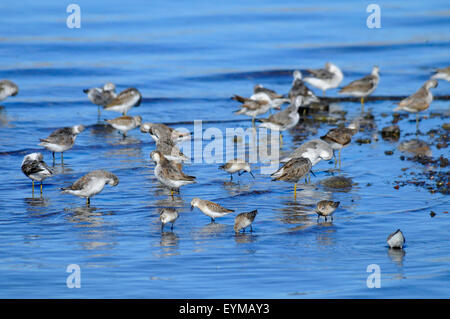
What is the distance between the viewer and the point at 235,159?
13641mm

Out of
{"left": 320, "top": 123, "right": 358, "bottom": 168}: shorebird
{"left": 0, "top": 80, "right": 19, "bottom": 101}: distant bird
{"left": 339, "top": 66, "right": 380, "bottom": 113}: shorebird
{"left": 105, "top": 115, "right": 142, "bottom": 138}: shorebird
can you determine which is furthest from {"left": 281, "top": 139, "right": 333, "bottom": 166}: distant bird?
{"left": 0, "top": 80, "right": 19, "bottom": 101}: distant bird

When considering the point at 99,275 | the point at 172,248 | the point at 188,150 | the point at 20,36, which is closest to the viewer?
the point at 99,275

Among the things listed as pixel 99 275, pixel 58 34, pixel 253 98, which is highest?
pixel 58 34

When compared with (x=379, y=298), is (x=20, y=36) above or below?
above

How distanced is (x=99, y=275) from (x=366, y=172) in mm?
6858

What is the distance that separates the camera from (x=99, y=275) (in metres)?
8.66

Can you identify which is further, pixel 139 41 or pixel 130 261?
pixel 139 41

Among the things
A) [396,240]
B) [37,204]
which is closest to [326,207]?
[396,240]

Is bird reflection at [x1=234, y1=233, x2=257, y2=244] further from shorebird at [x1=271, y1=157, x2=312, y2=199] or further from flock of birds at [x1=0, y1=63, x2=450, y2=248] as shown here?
shorebird at [x1=271, y1=157, x2=312, y2=199]

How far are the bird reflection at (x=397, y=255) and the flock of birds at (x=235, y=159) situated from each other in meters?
0.09

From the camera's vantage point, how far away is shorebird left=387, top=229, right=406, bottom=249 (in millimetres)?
9320

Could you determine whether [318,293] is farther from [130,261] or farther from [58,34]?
[58,34]

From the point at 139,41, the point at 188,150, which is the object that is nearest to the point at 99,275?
the point at 188,150

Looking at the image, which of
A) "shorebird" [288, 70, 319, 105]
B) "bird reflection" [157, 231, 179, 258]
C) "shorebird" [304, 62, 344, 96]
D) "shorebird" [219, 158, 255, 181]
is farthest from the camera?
"shorebird" [304, 62, 344, 96]
